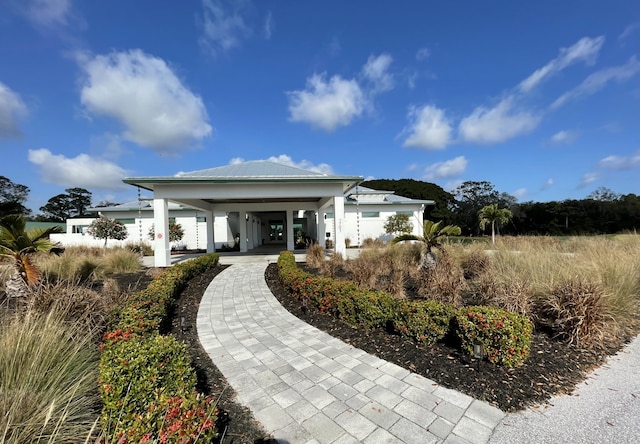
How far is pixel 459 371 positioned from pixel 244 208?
1674 centimetres

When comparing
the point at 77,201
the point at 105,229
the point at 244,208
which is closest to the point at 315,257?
the point at 244,208

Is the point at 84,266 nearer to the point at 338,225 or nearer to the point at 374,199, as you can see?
the point at 338,225

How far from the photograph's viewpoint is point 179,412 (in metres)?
1.63

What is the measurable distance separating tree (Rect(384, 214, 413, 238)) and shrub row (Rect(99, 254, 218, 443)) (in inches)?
767

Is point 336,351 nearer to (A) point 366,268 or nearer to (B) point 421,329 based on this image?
(B) point 421,329

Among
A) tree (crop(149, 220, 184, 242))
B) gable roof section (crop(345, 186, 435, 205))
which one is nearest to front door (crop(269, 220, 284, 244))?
gable roof section (crop(345, 186, 435, 205))

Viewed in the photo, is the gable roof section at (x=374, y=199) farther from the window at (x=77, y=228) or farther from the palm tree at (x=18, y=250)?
the window at (x=77, y=228)

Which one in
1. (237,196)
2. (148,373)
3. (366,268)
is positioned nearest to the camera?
(148,373)

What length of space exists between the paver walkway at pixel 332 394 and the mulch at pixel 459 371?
117 millimetres

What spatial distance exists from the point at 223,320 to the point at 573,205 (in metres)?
40.6

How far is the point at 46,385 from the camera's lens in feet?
6.76

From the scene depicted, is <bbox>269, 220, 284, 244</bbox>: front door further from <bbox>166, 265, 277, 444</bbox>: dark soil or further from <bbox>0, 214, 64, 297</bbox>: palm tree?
<bbox>166, 265, 277, 444</bbox>: dark soil

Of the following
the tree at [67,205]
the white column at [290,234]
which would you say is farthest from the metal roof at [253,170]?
the tree at [67,205]

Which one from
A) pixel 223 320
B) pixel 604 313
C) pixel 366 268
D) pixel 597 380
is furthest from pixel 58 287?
pixel 604 313
